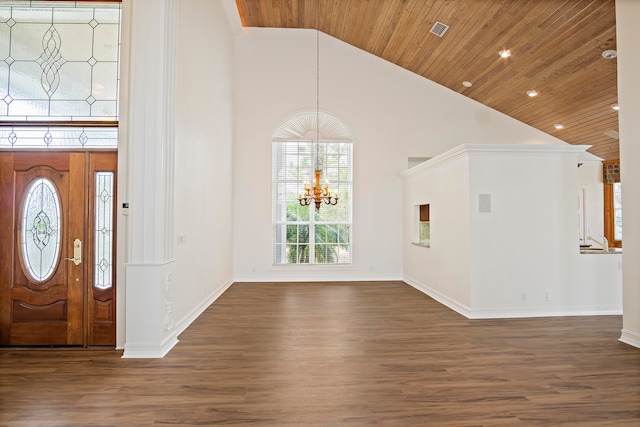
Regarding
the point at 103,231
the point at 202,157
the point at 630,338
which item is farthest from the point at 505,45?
the point at 103,231

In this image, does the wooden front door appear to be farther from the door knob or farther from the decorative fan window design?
the decorative fan window design

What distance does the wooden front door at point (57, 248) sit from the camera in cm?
347

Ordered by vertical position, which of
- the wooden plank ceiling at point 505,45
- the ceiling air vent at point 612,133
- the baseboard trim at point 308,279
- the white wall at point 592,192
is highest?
the wooden plank ceiling at point 505,45

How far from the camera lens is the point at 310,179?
303 inches

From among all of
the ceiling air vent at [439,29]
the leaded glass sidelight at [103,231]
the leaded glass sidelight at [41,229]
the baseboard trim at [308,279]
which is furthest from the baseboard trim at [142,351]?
the ceiling air vent at [439,29]

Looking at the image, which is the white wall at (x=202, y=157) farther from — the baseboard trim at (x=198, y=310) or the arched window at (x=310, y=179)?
the arched window at (x=310, y=179)

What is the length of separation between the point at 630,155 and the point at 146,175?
5.03m

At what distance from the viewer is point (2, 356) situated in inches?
127

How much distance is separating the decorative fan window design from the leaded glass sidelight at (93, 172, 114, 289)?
1.38 feet

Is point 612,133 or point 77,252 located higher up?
point 612,133

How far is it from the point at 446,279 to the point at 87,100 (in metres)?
5.30

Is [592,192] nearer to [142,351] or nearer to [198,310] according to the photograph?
[198,310]

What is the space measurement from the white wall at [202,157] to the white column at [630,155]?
4.92 meters

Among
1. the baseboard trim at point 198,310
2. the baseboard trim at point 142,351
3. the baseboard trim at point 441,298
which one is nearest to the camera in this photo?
the baseboard trim at point 142,351
